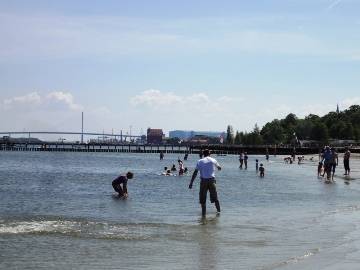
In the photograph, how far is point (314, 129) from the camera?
544 ft

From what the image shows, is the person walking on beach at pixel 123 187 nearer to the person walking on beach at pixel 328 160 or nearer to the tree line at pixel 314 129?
the person walking on beach at pixel 328 160

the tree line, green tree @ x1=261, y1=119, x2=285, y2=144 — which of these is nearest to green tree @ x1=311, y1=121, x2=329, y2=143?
the tree line

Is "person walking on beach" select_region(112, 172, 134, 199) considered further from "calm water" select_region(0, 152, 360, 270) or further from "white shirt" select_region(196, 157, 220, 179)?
"white shirt" select_region(196, 157, 220, 179)

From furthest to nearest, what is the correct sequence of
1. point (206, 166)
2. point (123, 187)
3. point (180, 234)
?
point (123, 187) → point (206, 166) → point (180, 234)

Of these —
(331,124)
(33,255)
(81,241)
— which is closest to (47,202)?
(81,241)

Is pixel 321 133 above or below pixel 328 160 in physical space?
above

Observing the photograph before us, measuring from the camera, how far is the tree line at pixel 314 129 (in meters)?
161

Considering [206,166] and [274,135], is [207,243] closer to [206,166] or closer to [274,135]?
[206,166]

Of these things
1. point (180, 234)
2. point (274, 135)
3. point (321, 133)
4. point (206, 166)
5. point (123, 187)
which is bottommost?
point (180, 234)

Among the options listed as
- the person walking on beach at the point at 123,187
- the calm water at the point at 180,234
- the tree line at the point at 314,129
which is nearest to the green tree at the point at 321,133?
the tree line at the point at 314,129

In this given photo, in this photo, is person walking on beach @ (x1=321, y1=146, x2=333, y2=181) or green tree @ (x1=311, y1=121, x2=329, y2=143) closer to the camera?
person walking on beach @ (x1=321, y1=146, x2=333, y2=181)

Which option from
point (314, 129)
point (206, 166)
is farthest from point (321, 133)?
point (206, 166)

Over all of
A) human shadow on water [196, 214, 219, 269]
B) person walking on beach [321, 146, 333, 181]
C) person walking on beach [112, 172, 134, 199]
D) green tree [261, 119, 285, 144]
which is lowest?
human shadow on water [196, 214, 219, 269]

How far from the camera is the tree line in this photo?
161 m
